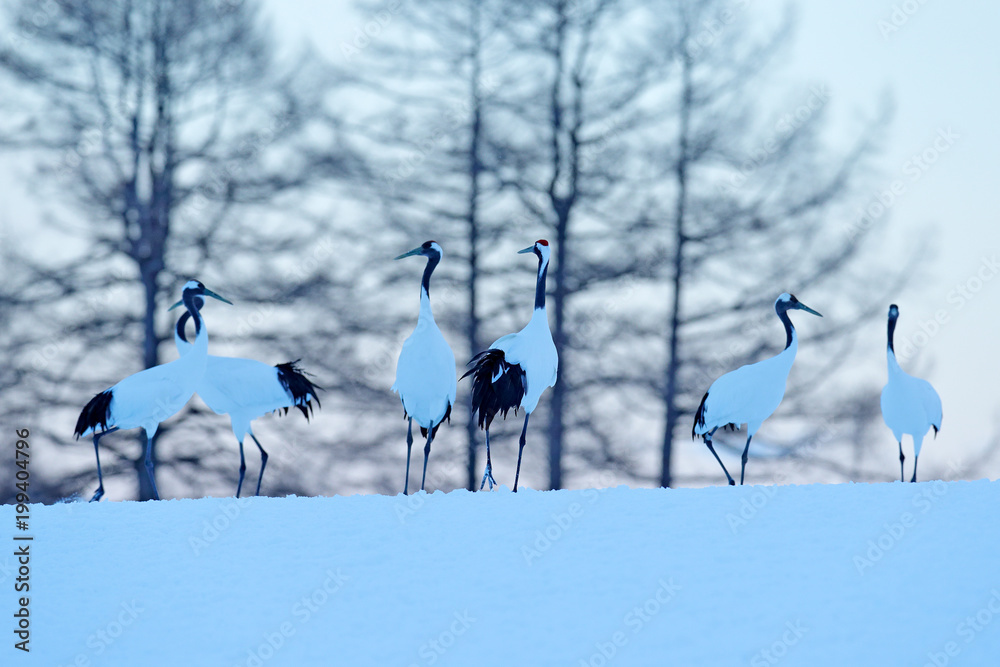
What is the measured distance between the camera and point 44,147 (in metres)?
13.5

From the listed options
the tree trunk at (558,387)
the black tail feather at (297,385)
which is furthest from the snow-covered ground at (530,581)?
the tree trunk at (558,387)

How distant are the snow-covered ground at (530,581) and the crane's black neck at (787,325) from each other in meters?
2.10

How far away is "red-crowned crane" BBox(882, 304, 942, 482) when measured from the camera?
30.4 ft

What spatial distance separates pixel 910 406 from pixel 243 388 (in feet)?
21.8

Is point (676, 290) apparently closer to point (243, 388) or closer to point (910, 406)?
point (910, 406)

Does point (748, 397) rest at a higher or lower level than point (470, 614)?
higher

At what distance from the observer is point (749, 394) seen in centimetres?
861

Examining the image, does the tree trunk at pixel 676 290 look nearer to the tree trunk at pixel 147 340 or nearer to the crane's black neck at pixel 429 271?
the crane's black neck at pixel 429 271

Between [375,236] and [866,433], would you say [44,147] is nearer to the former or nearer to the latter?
[375,236]

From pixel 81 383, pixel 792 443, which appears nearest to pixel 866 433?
pixel 792 443

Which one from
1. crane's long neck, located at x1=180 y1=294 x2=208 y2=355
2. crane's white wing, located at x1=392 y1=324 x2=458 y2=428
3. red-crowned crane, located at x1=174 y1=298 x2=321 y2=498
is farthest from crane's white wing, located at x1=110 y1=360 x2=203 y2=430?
crane's white wing, located at x1=392 y1=324 x2=458 y2=428

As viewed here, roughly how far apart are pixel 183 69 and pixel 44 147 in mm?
2285

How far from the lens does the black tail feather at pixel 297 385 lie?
977cm

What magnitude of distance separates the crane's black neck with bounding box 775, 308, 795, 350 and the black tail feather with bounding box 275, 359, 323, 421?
4846 mm
